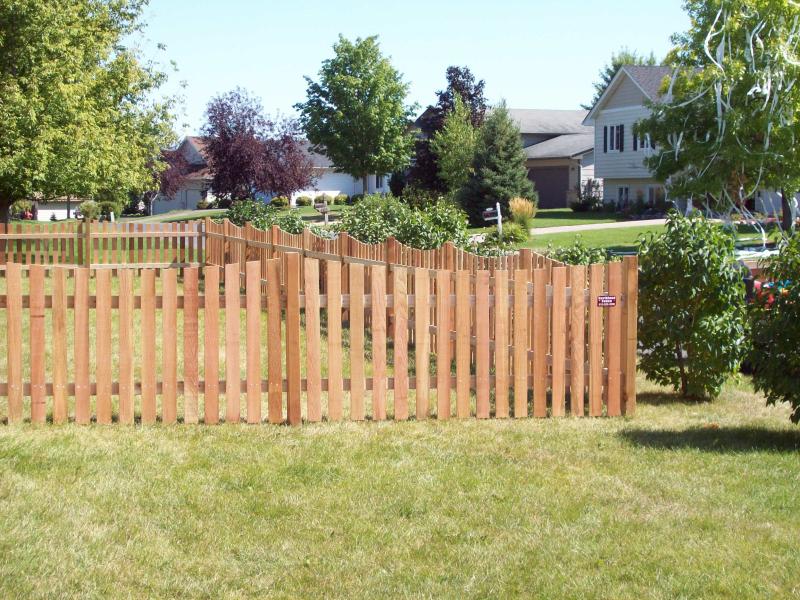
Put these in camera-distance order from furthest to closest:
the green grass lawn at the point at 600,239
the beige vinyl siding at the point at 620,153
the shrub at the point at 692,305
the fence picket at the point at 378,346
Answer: the beige vinyl siding at the point at 620,153
the green grass lawn at the point at 600,239
the shrub at the point at 692,305
the fence picket at the point at 378,346

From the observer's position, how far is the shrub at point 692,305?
8.73m

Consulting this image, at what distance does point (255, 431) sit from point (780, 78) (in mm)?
18549

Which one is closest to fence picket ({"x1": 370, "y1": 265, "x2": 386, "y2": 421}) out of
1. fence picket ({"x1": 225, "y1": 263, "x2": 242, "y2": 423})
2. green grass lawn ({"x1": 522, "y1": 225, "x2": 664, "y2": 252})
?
fence picket ({"x1": 225, "y1": 263, "x2": 242, "y2": 423})

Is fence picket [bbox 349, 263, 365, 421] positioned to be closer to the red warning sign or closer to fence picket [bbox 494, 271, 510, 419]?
fence picket [bbox 494, 271, 510, 419]

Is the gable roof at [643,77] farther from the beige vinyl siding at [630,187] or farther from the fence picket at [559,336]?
the fence picket at [559,336]

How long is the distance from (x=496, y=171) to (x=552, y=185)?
12906 millimetres

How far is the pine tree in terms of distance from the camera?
44250 mm

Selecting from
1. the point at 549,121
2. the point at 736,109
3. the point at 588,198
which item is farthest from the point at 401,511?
the point at 549,121

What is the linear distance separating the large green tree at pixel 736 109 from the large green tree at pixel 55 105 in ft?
48.2

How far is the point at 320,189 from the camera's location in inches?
3420

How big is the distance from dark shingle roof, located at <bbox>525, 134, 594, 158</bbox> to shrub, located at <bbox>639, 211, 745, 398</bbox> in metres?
45.3

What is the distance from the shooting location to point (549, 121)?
6650cm

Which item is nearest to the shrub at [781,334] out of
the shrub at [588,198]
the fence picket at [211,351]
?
the fence picket at [211,351]

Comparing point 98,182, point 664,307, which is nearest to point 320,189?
point 98,182
